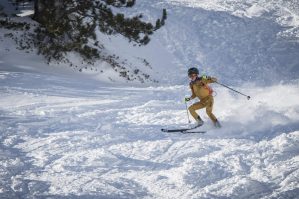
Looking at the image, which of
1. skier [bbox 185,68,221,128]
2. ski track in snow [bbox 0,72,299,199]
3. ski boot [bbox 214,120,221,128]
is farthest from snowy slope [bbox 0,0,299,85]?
ski boot [bbox 214,120,221,128]

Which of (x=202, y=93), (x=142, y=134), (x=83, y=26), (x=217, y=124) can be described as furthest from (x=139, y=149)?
(x=83, y=26)

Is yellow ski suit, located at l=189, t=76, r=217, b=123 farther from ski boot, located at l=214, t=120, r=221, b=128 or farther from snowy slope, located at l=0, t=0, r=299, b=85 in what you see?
snowy slope, located at l=0, t=0, r=299, b=85

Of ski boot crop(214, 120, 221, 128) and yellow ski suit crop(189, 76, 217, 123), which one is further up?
yellow ski suit crop(189, 76, 217, 123)

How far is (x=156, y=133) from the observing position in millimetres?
8828

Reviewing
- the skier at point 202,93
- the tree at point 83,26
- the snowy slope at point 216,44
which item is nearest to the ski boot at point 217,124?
the skier at point 202,93

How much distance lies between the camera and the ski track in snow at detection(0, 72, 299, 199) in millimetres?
6098

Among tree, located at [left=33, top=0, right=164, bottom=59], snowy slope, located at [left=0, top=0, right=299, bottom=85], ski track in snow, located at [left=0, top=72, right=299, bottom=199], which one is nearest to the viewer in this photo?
ski track in snow, located at [left=0, top=72, right=299, bottom=199]

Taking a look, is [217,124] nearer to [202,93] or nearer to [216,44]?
[202,93]

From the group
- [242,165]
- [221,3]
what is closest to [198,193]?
[242,165]

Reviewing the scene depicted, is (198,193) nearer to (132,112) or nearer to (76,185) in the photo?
(76,185)

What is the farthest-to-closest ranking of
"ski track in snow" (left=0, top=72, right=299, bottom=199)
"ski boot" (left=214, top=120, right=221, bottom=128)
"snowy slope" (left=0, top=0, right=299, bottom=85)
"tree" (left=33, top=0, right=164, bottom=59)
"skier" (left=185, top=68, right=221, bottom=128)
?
"snowy slope" (left=0, top=0, right=299, bottom=85)
"tree" (left=33, top=0, right=164, bottom=59)
"skier" (left=185, top=68, right=221, bottom=128)
"ski boot" (left=214, top=120, right=221, bottom=128)
"ski track in snow" (left=0, top=72, right=299, bottom=199)

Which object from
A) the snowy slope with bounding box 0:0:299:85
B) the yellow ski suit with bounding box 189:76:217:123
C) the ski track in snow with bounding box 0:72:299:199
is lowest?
the ski track in snow with bounding box 0:72:299:199

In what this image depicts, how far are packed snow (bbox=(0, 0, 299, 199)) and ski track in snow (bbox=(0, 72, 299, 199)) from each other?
0.07ft

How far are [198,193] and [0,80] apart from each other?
9743 millimetres
